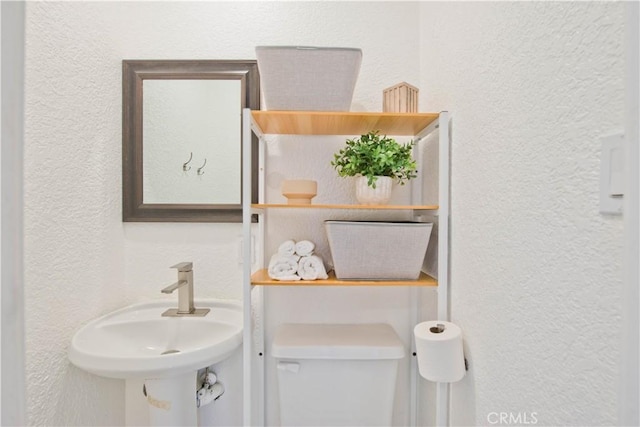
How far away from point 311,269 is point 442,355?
462 mm

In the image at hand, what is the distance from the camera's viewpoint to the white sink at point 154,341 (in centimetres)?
102

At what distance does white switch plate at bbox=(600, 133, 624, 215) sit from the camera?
462 mm

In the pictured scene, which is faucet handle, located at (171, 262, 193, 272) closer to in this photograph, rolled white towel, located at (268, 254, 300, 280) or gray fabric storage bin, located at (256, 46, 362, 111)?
rolled white towel, located at (268, 254, 300, 280)

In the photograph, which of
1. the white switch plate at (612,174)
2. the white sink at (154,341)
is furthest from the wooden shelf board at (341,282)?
the white switch plate at (612,174)

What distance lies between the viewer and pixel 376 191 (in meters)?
1.12

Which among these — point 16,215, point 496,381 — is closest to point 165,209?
point 16,215

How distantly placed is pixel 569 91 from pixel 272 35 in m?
1.14

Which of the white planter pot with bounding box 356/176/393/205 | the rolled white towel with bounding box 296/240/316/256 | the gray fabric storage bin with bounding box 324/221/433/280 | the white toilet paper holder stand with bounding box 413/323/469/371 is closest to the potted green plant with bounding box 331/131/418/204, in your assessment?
the white planter pot with bounding box 356/176/393/205

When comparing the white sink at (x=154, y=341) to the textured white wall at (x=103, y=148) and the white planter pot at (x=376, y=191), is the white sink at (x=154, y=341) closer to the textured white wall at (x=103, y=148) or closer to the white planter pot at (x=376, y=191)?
the textured white wall at (x=103, y=148)

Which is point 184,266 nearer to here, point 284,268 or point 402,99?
point 284,268

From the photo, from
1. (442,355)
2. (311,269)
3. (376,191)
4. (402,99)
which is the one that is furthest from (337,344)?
(402,99)

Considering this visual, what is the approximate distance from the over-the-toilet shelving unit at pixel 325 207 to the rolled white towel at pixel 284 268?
28mm

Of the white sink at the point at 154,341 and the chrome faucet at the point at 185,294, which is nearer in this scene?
the white sink at the point at 154,341

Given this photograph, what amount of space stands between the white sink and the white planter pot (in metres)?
0.63
